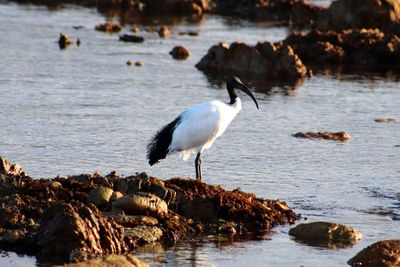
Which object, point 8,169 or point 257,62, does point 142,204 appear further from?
point 257,62

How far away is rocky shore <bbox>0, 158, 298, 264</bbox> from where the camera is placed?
13875 mm

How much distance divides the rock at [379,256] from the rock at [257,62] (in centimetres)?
1943

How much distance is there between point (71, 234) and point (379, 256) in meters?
3.90

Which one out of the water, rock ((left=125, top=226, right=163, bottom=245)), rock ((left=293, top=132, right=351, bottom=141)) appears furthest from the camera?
rock ((left=293, top=132, right=351, bottom=141))

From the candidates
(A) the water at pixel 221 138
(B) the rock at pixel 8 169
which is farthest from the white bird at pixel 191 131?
(B) the rock at pixel 8 169

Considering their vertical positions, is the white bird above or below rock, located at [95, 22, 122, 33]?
above

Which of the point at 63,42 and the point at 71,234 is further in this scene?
the point at 63,42

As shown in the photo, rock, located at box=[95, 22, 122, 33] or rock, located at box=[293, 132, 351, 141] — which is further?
rock, located at box=[95, 22, 122, 33]

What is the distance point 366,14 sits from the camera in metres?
42.7

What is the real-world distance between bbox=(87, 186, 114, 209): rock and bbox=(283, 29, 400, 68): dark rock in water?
75.0 ft

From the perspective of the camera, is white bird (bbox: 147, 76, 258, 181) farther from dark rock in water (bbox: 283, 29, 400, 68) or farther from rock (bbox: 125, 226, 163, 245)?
dark rock in water (bbox: 283, 29, 400, 68)

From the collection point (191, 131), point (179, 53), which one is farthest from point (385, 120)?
point (179, 53)

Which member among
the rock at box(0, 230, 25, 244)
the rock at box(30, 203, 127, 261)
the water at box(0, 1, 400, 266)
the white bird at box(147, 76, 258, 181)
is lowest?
the water at box(0, 1, 400, 266)

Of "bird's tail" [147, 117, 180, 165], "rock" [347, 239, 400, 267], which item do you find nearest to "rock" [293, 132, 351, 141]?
"bird's tail" [147, 117, 180, 165]
